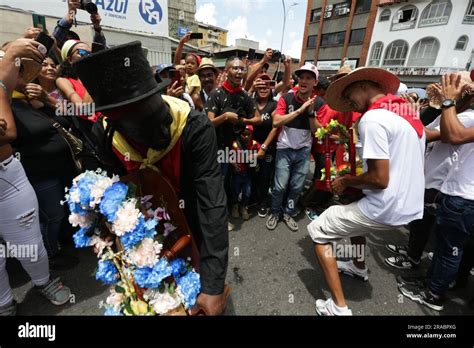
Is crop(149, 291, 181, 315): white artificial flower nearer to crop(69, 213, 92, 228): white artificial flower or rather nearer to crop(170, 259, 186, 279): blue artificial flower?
crop(170, 259, 186, 279): blue artificial flower

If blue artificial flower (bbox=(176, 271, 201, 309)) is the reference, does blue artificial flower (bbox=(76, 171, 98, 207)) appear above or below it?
above

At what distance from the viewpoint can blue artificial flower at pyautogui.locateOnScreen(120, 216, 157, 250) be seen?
1.25 metres

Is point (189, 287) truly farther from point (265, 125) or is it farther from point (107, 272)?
point (265, 125)

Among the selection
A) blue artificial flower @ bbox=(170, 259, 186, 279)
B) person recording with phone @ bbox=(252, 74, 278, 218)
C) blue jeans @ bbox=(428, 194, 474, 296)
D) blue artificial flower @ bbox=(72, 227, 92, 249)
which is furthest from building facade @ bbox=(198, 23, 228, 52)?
blue artificial flower @ bbox=(170, 259, 186, 279)

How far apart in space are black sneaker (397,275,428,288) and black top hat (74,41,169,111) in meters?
3.30

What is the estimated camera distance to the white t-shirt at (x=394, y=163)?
1.84 meters

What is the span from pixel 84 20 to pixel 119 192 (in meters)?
14.3

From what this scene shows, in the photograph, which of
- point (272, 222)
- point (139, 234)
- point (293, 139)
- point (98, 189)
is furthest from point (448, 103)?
point (98, 189)

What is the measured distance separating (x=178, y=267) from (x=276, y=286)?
1.63 meters

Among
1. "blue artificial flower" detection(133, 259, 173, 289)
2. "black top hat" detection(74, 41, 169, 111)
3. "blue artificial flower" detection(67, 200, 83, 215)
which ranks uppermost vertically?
"black top hat" detection(74, 41, 169, 111)

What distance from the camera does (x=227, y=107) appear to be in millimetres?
3332

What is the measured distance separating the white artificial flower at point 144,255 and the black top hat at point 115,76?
A: 726mm

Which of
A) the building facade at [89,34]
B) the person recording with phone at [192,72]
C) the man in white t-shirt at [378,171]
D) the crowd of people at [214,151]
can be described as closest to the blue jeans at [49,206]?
the crowd of people at [214,151]
